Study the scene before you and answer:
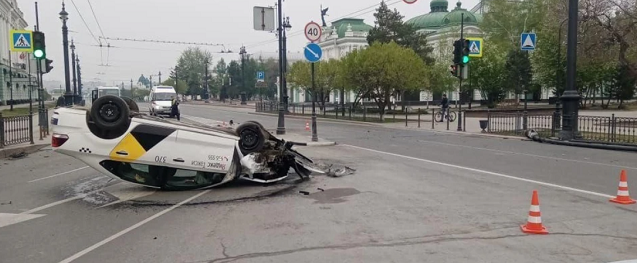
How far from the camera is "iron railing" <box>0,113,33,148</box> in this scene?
58.0 feet

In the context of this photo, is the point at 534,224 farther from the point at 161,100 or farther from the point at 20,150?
the point at 161,100

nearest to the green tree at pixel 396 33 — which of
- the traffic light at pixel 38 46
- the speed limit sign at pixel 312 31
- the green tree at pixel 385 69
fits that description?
the green tree at pixel 385 69

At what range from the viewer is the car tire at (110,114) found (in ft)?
28.8

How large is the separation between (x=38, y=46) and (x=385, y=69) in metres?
22.6

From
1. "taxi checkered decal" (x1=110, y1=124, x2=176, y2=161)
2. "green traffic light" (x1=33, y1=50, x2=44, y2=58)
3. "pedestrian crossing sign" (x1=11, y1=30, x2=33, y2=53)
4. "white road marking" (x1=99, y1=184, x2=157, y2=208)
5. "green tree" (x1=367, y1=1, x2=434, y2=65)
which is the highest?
"green tree" (x1=367, y1=1, x2=434, y2=65)

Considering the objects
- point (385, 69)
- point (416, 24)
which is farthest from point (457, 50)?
point (416, 24)

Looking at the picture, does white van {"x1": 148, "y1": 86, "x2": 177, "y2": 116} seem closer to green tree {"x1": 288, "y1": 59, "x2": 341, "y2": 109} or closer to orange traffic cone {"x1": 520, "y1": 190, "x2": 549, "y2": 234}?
green tree {"x1": 288, "y1": 59, "x2": 341, "y2": 109}

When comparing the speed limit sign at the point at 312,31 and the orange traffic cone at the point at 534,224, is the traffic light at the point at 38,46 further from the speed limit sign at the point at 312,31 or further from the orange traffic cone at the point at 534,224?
the orange traffic cone at the point at 534,224

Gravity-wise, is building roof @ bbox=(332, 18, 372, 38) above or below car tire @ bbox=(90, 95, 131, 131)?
above

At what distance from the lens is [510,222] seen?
23.4ft

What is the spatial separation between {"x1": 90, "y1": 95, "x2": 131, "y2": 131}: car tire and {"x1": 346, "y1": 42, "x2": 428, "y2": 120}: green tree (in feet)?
93.4

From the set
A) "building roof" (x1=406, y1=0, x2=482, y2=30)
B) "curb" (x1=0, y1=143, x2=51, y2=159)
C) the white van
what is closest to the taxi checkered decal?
"curb" (x1=0, y1=143, x2=51, y2=159)

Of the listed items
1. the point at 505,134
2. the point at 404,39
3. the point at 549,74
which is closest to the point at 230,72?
the point at 404,39

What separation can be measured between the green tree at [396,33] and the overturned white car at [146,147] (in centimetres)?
5189
